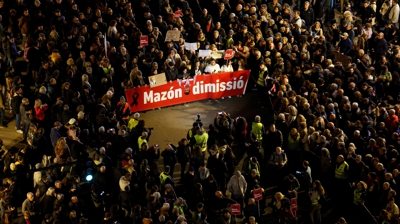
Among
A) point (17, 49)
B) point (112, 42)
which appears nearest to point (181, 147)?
point (112, 42)

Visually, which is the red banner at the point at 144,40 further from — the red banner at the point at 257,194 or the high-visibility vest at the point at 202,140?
the red banner at the point at 257,194

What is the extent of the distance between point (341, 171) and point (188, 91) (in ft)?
20.8

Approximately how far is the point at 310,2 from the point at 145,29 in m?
8.12

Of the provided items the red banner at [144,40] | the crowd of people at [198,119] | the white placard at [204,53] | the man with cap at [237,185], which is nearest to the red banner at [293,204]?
the crowd of people at [198,119]

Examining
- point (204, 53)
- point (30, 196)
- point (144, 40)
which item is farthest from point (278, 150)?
point (30, 196)

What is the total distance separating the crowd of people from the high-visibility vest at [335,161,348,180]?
0.03 m

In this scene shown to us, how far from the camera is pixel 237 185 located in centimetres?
1916

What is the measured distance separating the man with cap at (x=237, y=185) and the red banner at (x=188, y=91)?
4.95 metres

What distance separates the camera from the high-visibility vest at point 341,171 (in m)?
19.5

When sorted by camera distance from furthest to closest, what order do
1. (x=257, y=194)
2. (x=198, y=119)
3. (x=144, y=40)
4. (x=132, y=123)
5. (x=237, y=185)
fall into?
1. (x=144, y=40)
2. (x=198, y=119)
3. (x=132, y=123)
4. (x=237, y=185)
5. (x=257, y=194)

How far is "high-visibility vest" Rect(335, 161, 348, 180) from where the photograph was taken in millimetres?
19469

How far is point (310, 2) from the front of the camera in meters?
29.2

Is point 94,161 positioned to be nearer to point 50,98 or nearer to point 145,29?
point 50,98

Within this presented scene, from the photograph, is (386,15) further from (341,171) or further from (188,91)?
(341,171)
